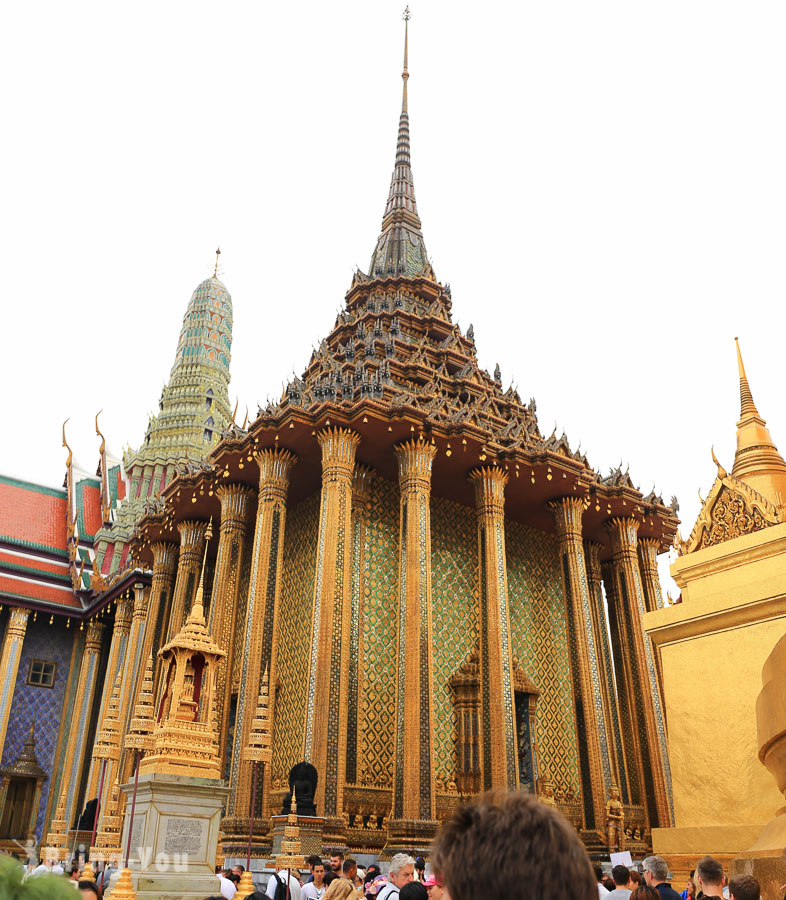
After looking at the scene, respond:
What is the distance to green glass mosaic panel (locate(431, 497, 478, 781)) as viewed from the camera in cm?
1669

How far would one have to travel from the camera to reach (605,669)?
19.7 metres

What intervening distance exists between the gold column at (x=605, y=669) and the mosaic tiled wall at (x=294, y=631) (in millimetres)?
6839

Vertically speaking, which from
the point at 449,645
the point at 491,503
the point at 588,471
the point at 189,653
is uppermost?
the point at 588,471

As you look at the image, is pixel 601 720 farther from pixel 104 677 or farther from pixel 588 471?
pixel 104 677

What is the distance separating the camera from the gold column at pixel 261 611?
1417 cm

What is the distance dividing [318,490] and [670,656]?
1212 centimetres

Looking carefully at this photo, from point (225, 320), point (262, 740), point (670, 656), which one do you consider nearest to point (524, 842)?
point (670, 656)

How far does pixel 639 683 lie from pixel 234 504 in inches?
416

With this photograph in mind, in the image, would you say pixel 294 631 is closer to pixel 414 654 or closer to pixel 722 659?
pixel 414 654

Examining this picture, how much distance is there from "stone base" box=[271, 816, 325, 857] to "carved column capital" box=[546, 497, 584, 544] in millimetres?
8907

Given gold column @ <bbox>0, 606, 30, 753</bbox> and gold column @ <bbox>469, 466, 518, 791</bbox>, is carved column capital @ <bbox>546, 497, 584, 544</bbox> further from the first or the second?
gold column @ <bbox>0, 606, 30, 753</bbox>

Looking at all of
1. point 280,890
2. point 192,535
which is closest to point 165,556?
point 192,535

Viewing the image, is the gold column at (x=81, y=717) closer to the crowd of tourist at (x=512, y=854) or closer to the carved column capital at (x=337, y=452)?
the carved column capital at (x=337, y=452)

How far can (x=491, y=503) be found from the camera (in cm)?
1734
